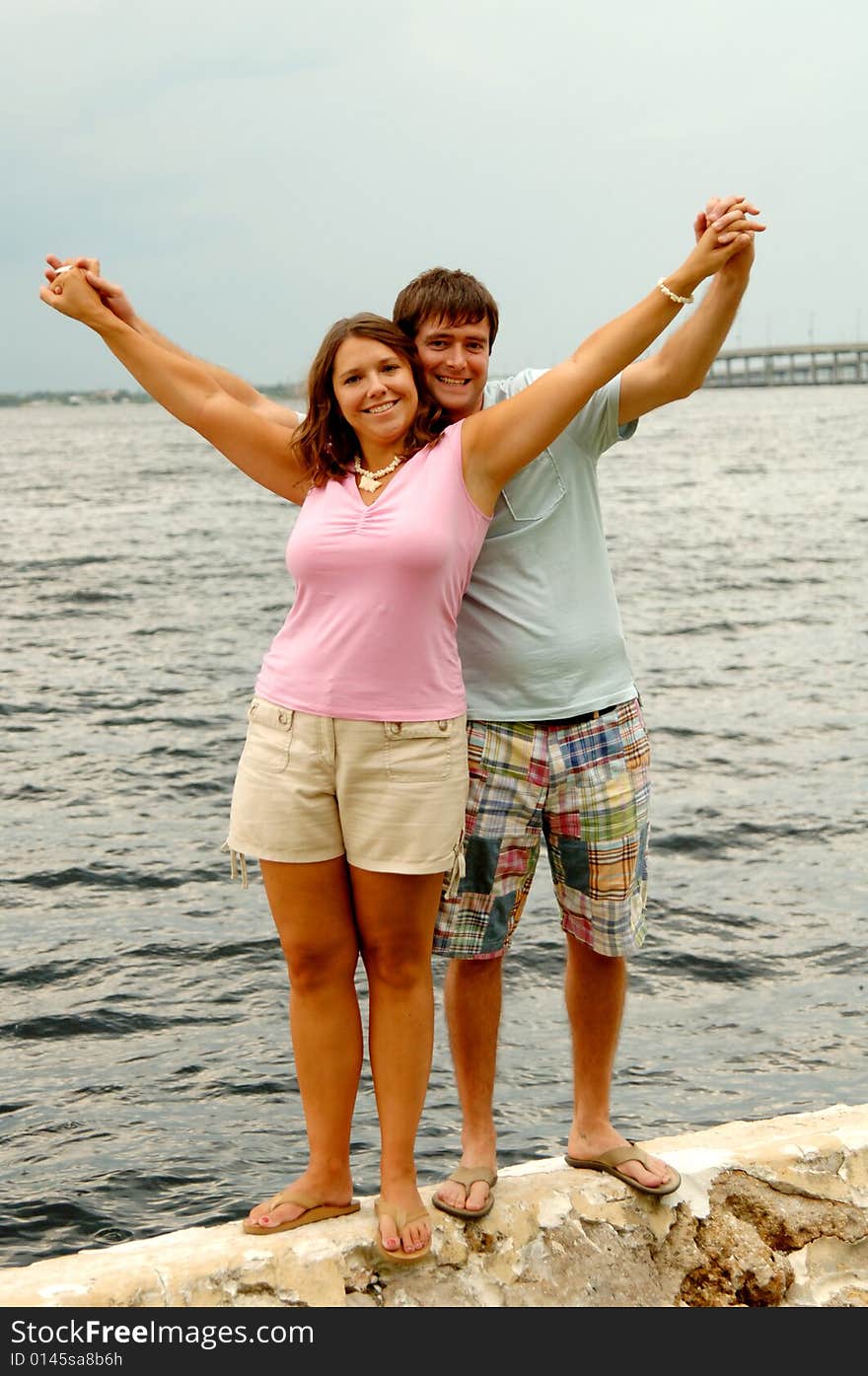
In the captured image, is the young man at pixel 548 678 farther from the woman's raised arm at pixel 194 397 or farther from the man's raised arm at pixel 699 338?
the woman's raised arm at pixel 194 397

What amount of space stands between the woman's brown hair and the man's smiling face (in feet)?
0.10

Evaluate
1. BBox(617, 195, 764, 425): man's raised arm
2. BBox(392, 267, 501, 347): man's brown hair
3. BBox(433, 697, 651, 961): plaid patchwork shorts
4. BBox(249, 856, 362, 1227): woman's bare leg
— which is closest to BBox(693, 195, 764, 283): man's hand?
BBox(617, 195, 764, 425): man's raised arm

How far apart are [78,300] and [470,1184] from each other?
243 cm

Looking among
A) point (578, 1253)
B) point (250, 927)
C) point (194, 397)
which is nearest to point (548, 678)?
point (194, 397)

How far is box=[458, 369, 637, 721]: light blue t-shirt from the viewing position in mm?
3846

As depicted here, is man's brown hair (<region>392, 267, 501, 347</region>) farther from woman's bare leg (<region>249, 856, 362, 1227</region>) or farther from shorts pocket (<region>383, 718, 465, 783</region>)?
woman's bare leg (<region>249, 856, 362, 1227</region>)

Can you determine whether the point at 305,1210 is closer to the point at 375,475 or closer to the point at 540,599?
the point at 540,599

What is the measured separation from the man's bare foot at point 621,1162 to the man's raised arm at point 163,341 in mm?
2048

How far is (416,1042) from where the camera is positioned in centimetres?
383

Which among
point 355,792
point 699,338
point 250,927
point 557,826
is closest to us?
point 355,792

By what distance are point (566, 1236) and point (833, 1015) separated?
3802 mm

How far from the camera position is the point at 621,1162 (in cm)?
405

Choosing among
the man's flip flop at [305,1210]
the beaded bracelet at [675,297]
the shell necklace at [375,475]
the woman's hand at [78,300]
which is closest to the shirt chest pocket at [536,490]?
the shell necklace at [375,475]

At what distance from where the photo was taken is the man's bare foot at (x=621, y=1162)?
3979 mm
